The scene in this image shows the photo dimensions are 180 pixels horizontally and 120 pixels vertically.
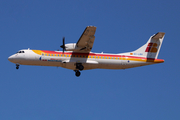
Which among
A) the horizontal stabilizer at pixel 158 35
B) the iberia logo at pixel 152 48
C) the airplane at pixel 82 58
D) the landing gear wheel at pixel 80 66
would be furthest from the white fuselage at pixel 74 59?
the horizontal stabilizer at pixel 158 35

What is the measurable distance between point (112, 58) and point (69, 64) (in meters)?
4.19

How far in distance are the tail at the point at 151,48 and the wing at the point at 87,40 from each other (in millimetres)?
4725

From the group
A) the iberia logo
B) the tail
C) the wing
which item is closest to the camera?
the wing

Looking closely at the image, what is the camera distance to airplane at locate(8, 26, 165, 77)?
2533cm

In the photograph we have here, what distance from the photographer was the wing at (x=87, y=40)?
78.0ft

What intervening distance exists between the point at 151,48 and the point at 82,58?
23.9ft

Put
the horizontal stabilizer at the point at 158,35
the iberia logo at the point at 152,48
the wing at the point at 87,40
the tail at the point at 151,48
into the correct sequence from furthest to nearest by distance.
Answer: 1. the iberia logo at the point at 152,48
2. the tail at the point at 151,48
3. the horizontal stabilizer at the point at 158,35
4. the wing at the point at 87,40

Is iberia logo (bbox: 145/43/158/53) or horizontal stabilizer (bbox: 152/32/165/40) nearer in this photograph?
horizontal stabilizer (bbox: 152/32/165/40)

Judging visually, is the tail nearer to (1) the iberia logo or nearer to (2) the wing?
(1) the iberia logo

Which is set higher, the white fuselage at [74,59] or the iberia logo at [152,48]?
the iberia logo at [152,48]

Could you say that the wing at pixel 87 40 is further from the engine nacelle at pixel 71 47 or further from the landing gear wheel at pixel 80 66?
the landing gear wheel at pixel 80 66

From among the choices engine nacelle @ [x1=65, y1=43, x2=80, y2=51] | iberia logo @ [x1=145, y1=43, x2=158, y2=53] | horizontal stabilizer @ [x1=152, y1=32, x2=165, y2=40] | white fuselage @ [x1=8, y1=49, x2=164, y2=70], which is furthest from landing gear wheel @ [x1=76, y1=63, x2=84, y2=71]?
horizontal stabilizer @ [x1=152, y1=32, x2=165, y2=40]

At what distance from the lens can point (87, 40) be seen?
25.0 m

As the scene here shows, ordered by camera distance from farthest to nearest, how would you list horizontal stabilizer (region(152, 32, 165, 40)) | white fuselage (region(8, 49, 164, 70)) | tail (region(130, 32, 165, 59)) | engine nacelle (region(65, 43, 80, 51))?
tail (region(130, 32, 165, 59))
horizontal stabilizer (region(152, 32, 165, 40))
white fuselage (region(8, 49, 164, 70))
engine nacelle (region(65, 43, 80, 51))
